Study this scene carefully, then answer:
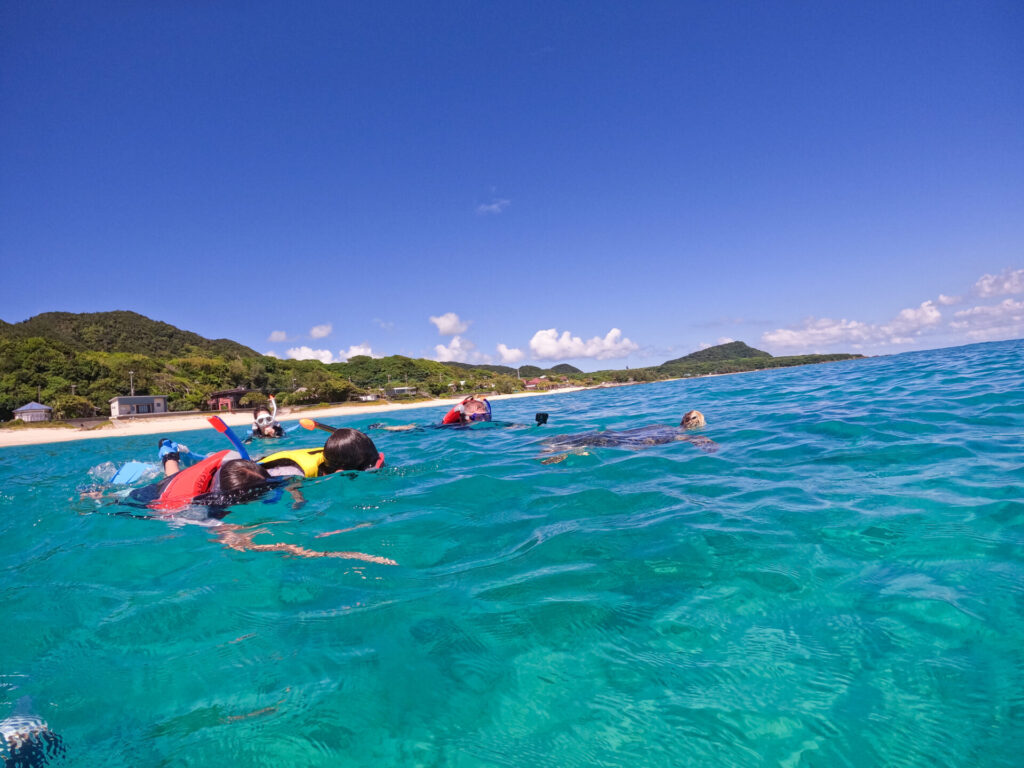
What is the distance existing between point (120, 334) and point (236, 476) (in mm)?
149096

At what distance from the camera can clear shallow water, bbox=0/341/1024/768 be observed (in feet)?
5.41

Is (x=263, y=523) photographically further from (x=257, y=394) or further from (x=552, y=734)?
(x=257, y=394)

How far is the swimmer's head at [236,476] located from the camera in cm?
464

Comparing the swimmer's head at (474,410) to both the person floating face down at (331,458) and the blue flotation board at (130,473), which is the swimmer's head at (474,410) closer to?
the person floating face down at (331,458)

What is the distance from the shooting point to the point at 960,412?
7500mm

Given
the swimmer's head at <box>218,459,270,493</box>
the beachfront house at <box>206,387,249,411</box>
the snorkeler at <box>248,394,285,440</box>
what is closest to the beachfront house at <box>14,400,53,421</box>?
the beachfront house at <box>206,387,249,411</box>

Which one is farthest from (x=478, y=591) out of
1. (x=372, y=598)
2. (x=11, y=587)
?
(x=11, y=587)

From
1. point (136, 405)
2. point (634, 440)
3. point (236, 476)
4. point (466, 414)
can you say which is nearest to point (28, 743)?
point (236, 476)

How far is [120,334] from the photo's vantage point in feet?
387

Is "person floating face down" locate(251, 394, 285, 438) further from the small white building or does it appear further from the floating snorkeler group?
the small white building

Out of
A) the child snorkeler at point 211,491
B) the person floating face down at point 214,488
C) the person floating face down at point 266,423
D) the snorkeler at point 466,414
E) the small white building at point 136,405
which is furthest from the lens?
the small white building at point 136,405

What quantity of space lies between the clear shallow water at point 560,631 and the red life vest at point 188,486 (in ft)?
0.93

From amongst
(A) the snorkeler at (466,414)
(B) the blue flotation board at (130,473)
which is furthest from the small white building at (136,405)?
(B) the blue flotation board at (130,473)

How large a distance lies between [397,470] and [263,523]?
255 centimetres
